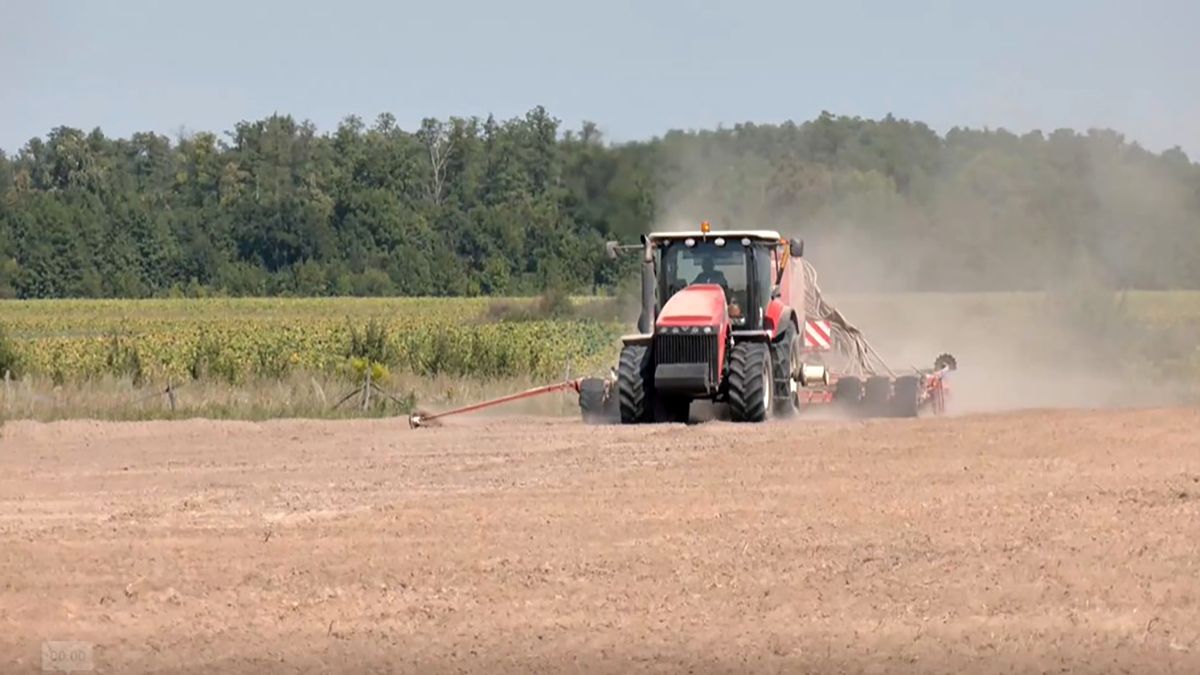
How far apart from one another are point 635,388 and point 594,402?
1431 millimetres

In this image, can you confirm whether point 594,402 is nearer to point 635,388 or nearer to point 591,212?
point 635,388

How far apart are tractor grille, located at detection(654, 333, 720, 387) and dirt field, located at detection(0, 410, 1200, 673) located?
4810 millimetres

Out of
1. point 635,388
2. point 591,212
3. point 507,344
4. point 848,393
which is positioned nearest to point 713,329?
point 635,388

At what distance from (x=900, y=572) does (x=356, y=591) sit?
3.11 metres

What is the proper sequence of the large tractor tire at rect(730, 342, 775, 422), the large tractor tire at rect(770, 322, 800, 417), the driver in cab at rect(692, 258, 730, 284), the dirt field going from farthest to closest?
the driver in cab at rect(692, 258, 730, 284)
the large tractor tire at rect(770, 322, 800, 417)
the large tractor tire at rect(730, 342, 775, 422)
the dirt field

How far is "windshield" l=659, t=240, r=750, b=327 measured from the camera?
22.9 meters

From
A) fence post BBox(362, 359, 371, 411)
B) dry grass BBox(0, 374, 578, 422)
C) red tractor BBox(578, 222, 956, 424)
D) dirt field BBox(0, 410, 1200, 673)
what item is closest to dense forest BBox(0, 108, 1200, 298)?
dry grass BBox(0, 374, 578, 422)

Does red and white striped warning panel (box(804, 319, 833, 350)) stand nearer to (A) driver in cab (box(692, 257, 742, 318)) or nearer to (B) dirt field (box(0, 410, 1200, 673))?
(A) driver in cab (box(692, 257, 742, 318))

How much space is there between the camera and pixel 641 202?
111ft

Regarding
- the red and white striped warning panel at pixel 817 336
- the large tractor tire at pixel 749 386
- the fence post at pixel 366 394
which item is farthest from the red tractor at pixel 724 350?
the fence post at pixel 366 394

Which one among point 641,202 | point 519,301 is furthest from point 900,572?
point 519,301

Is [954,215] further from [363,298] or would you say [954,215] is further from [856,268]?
[363,298]

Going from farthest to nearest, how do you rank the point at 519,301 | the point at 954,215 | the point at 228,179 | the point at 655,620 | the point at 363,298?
the point at 228,179 < the point at 363,298 < the point at 519,301 < the point at 954,215 < the point at 655,620

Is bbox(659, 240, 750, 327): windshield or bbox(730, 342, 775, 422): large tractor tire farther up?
bbox(659, 240, 750, 327): windshield
